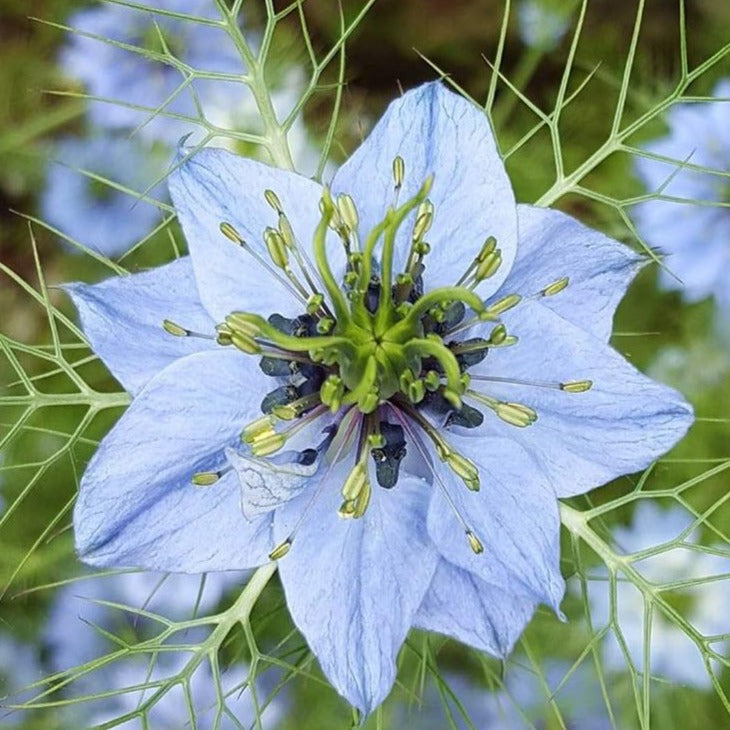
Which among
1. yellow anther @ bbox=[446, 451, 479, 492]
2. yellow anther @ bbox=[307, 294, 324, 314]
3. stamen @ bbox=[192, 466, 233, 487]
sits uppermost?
yellow anther @ bbox=[307, 294, 324, 314]

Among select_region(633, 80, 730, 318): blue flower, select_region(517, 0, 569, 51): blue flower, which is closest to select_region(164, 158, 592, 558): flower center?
select_region(633, 80, 730, 318): blue flower

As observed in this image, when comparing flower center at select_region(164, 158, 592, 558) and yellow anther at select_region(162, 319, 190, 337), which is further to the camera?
yellow anther at select_region(162, 319, 190, 337)

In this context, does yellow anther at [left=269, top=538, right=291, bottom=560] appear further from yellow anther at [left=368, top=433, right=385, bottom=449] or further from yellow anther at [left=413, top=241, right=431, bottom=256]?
yellow anther at [left=413, top=241, right=431, bottom=256]

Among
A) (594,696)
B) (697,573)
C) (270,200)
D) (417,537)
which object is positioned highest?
(270,200)

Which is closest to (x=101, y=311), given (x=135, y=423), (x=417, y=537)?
(x=135, y=423)

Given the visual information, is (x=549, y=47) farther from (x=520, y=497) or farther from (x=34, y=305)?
(x=520, y=497)

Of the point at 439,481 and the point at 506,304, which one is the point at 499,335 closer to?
the point at 506,304

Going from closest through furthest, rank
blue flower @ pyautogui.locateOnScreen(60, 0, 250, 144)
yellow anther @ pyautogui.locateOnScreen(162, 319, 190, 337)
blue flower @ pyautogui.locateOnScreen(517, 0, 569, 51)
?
yellow anther @ pyautogui.locateOnScreen(162, 319, 190, 337) < blue flower @ pyautogui.locateOnScreen(60, 0, 250, 144) < blue flower @ pyautogui.locateOnScreen(517, 0, 569, 51)

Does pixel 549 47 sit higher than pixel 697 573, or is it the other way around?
pixel 549 47
